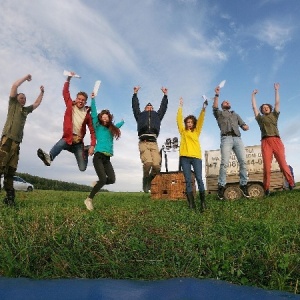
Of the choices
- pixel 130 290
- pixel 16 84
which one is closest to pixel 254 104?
pixel 16 84

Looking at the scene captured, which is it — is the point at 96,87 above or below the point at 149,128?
above

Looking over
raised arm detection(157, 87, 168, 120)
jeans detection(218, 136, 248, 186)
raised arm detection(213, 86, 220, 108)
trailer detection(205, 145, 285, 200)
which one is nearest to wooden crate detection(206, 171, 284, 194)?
trailer detection(205, 145, 285, 200)

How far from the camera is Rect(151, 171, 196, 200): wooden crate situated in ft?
50.5

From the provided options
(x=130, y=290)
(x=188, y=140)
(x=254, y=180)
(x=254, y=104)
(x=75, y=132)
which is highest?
(x=254, y=104)

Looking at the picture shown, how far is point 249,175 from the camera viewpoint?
1866 cm

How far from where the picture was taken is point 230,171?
1892cm

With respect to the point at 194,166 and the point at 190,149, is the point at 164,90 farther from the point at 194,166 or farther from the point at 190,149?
the point at 194,166

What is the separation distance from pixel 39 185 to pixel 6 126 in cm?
4070

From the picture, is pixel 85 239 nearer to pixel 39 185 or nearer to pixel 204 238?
pixel 204 238

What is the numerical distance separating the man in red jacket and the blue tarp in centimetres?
517

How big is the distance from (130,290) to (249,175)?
1661cm

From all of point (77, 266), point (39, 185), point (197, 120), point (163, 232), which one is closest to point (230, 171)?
point (197, 120)

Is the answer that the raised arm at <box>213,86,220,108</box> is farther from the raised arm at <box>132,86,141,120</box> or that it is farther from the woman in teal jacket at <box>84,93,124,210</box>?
the woman in teal jacket at <box>84,93,124,210</box>

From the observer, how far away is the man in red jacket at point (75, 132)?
820cm
